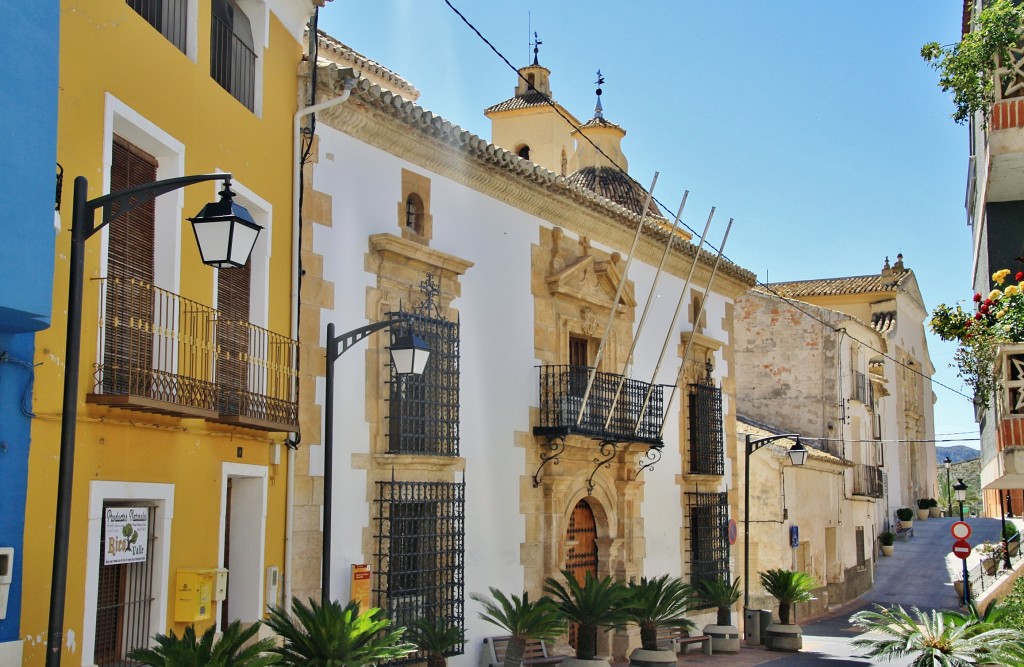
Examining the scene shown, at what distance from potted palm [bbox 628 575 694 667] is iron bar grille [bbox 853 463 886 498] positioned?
54.4 ft

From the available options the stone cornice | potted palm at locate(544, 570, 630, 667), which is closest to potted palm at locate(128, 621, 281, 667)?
the stone cornice

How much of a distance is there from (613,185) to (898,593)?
1352 centimetres

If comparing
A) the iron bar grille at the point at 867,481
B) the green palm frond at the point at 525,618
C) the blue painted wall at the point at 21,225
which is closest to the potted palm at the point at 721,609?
the green palm frond at the point at 525,618

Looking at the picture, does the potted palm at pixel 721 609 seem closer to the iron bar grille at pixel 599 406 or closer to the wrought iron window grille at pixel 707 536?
the wrought iron window grille at pixel 707 536

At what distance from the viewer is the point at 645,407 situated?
16562 millimetres

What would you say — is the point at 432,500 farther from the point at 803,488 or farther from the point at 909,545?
the point at 909,545

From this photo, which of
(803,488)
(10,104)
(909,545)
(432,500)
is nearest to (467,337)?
(432,500)

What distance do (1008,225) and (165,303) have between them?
1065cm

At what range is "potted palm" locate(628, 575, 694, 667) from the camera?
50.2 feet

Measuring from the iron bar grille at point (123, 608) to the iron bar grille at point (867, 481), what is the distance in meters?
25.1

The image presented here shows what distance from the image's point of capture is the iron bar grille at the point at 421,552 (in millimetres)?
11906

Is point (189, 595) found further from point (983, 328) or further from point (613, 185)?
point (613, 185)

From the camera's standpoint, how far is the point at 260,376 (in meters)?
10.1

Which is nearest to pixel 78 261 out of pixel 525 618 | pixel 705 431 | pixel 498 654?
pixel 525 618
